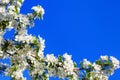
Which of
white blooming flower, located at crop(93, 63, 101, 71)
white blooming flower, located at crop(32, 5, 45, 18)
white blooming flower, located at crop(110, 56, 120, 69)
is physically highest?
white blooming flower, located at crop(32, 5, 45, 18)

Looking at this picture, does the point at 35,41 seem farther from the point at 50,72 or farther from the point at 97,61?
the point at 97,61

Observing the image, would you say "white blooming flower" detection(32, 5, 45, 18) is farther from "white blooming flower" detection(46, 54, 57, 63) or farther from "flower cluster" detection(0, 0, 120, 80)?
"white blooming flower" detection(46, 54, 57, 63)

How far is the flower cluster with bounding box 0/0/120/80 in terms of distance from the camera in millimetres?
19125

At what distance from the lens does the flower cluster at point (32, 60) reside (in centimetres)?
1912

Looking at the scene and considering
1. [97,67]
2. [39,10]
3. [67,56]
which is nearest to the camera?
[67,56]

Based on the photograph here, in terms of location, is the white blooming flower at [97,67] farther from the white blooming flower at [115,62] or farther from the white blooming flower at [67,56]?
the white blooming flower at [67,56]

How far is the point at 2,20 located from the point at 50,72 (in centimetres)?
→ 279

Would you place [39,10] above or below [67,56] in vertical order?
above

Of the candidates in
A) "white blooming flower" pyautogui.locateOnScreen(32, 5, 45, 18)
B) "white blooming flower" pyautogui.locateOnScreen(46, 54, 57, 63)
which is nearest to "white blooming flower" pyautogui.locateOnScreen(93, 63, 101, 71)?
"white blooming flower" pyautogui.locateOnScreen(46, 54, 57, 63)

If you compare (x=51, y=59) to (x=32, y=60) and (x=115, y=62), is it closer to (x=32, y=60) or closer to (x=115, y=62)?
(x=32, y=60)

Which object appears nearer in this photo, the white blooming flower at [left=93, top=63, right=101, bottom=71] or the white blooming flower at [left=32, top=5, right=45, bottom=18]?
the white blooming flower at [left=93, top=63, right=101, bottom=71]

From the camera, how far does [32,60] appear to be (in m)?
19.6

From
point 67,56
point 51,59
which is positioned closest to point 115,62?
point 67,56

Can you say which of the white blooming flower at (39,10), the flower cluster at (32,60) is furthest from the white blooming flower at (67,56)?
the white blooming flower at (39,10)
